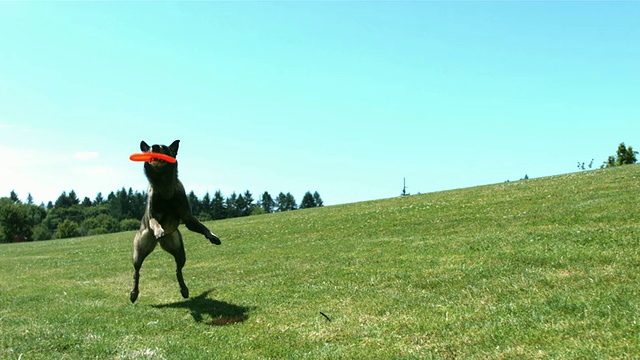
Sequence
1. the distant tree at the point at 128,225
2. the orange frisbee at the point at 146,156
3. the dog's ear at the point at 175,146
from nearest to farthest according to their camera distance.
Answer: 1. the orange frisbee at the point at 146,156
2. the dog's ear at the point at 175,146
3. the distant tree at the point at 128,225

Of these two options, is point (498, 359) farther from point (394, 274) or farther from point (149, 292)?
point (149, 292)

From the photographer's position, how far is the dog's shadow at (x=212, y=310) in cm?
1044

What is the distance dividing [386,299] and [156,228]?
15.8ft

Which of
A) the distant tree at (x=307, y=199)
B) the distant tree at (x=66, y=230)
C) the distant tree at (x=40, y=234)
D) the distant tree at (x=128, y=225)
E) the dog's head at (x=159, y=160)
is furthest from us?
the distant tree at (x=307, y=199)

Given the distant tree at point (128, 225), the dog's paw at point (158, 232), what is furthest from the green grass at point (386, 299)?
the distant tree at point (128, 225)

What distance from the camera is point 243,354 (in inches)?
312

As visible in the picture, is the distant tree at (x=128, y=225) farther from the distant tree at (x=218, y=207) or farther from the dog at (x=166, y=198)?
the dog at (x=166, y=198)

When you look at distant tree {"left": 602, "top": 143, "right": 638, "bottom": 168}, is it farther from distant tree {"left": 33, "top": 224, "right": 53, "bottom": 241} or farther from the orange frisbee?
distant tree {"left": 33, "top": 224, "right": 53, "bottom": 241}

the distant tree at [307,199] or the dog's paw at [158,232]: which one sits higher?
the distant tree at [307,199]

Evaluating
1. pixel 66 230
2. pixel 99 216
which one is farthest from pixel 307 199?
pixel 66 230

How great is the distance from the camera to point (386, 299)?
10.4 metres

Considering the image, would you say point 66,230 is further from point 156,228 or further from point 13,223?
point 156,228

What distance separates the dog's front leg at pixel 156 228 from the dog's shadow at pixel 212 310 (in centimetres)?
199

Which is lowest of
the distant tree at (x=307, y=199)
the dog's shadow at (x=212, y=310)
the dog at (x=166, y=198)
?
the dog's shadow at (x=212, y=310)
